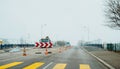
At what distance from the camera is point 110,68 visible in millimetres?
17062

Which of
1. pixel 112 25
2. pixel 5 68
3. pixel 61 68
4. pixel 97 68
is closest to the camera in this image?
pixel 5 68

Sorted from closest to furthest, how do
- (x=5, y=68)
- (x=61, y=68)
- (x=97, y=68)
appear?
(x=5, y=68) < (x=61, y=68) < (x=97, y=68)

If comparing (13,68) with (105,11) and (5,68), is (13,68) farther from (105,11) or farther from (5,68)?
(105,11)

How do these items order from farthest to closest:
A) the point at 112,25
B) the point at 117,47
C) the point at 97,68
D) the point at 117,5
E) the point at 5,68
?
the point at 117,47, the point at 112,25, the point at 117,5, the point at 97,68, the point at 5,68

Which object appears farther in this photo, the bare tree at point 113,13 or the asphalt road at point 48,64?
the bare tree at point 113,13

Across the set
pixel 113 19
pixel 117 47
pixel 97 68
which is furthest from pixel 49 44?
pixel 97 68

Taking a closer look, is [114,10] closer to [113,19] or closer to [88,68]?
[113,19]

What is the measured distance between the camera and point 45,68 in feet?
53.4

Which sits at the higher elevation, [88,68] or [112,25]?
[112,25]

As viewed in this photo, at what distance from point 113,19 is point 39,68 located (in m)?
25.1

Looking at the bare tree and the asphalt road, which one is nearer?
the asphalt road

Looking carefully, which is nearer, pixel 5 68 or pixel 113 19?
pixel 5 68

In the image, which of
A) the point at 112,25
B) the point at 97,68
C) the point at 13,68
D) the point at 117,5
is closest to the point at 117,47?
the point at 112,25

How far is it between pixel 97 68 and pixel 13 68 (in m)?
5.33
